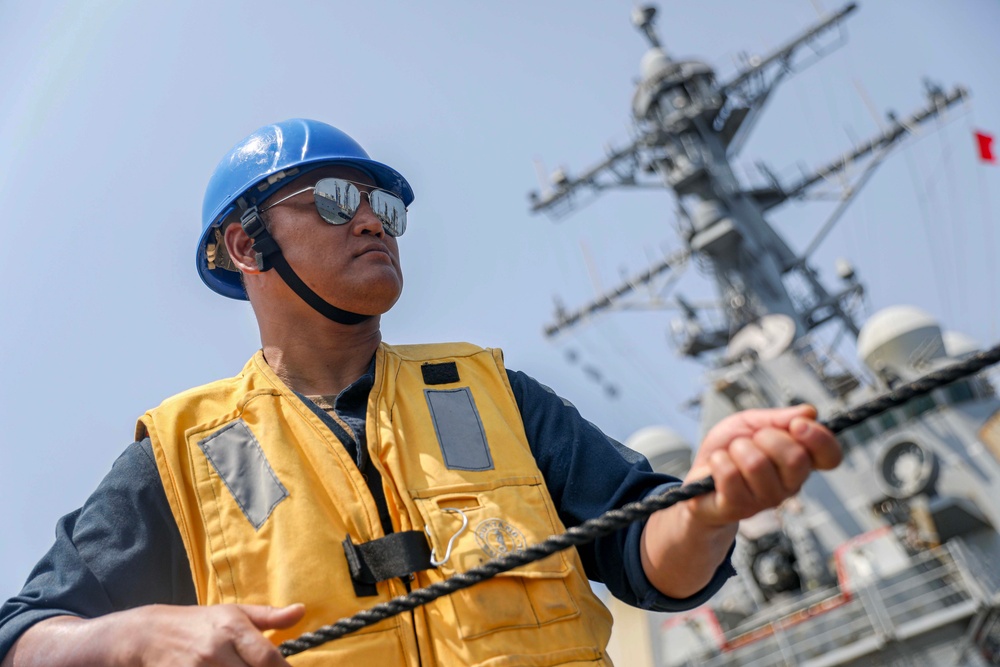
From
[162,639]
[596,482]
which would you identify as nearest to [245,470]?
[162,639]

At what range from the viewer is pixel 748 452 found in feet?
4.05

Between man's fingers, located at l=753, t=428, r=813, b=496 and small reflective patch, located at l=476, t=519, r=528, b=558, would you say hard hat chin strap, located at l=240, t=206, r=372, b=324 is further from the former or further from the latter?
man's fingers, located at l=753, t=428, r=813, b=496

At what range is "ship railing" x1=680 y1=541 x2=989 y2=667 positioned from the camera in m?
10.7

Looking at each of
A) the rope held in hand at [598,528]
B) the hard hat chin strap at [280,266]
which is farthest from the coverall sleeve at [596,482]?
the hard hat chin strap at [280,266]

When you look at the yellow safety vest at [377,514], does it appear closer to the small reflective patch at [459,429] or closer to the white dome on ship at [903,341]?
the small reflective patch at [459,429]

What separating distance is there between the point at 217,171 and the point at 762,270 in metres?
17.1

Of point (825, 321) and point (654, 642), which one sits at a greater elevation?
point (825, 321)

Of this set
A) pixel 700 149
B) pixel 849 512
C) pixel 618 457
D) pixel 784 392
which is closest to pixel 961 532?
pixel 849 512

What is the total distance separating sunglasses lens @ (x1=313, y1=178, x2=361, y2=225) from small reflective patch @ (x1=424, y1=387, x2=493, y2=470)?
548mm

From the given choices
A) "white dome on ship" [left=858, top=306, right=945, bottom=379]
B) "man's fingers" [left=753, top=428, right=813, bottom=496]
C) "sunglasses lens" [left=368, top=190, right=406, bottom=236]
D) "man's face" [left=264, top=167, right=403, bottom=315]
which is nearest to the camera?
"man's fingers" [left=753, top=428, right=813, bottom=496]

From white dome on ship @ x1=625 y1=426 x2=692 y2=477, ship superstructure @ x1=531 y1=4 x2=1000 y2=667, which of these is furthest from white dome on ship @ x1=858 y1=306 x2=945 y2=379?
white dome on ship @ x1=625 y1=426 x2=692 y2=477

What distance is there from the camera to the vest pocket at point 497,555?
5.42 feet

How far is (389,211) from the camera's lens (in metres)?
2.41

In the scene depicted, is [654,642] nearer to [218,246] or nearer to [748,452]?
[218,246]
